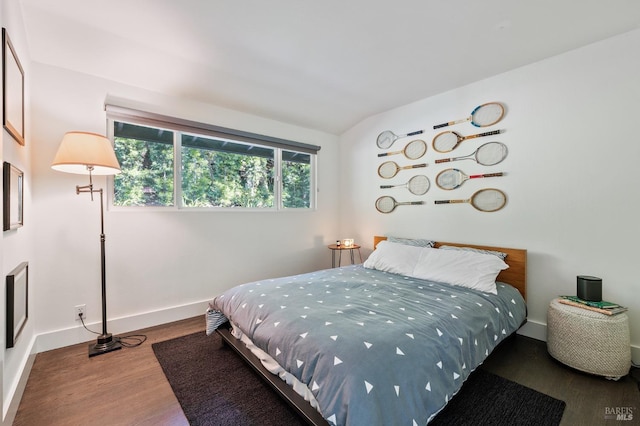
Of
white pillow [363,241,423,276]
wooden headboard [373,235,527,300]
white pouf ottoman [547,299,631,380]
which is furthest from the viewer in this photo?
white pillow [363,241,423,276]

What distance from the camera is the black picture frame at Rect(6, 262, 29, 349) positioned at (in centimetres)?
154

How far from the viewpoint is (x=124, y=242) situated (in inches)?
104

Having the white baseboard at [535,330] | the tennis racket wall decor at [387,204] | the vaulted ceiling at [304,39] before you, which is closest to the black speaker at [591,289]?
the white baseboard at [535,330]

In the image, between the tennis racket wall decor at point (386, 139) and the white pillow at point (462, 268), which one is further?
the tennis racket wall decor at point (386, 139)

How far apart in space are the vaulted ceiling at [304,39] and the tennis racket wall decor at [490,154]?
70cm

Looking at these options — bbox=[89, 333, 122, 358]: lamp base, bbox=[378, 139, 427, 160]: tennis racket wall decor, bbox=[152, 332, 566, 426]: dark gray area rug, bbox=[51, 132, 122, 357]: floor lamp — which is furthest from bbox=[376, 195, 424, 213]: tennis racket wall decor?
bbox=[89, 333, 122, 358]: lamp base

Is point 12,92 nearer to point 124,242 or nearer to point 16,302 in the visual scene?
point 16,302

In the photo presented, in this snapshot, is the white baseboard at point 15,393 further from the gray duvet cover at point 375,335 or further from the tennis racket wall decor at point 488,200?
the tennis racket wall decor at point 488,200

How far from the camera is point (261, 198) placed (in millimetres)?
3639

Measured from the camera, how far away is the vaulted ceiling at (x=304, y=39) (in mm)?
1932

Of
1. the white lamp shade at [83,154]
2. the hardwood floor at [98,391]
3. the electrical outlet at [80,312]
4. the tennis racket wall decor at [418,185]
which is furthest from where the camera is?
the tennis racket wall decor at [418,185]

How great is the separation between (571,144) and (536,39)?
91 centimetres

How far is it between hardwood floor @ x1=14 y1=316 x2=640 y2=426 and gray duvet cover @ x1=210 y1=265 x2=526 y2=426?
0.95 feet

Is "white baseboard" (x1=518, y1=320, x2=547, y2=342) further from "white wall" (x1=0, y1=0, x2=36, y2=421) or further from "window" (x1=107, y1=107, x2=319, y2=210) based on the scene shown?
"white wall" (x1=0, y1=0, x2=36, y2=421)
